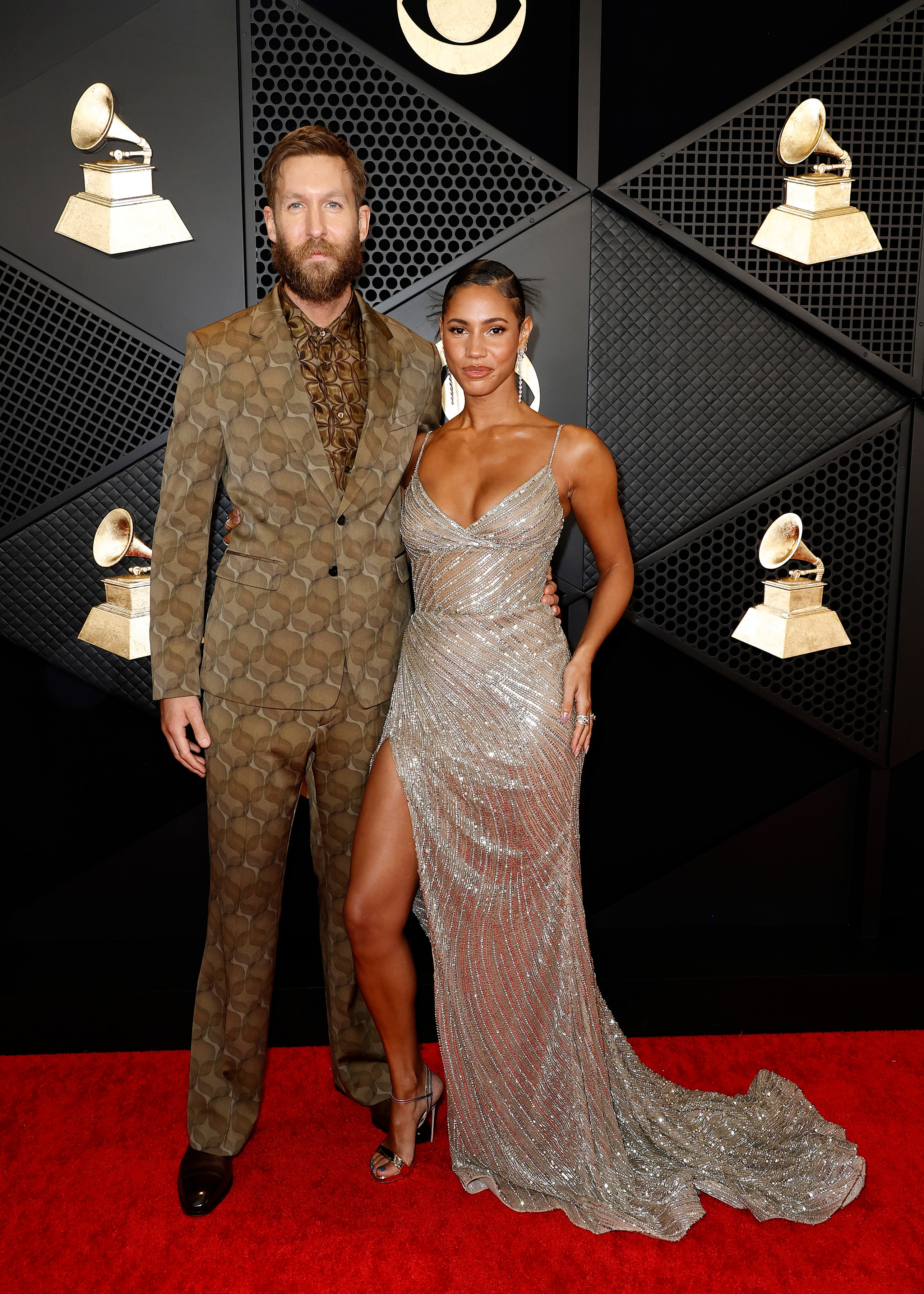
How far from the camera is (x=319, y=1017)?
297 cm

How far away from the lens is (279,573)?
7.34 feet

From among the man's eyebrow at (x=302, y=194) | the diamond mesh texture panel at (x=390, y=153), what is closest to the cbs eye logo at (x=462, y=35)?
the diamond mesh texture panel at (x=390, y=153)

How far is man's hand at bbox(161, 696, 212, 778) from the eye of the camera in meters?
2.29

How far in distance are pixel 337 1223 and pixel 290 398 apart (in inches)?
67.4

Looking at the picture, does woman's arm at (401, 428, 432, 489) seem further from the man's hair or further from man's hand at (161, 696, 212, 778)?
man's hand at (161, 696, 212, 778)

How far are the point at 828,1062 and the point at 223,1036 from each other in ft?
5.17

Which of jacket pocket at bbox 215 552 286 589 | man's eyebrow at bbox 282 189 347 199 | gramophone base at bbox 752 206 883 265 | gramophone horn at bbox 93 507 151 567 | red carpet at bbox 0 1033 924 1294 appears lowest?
red carpet at bbox 0 1033 924 1294

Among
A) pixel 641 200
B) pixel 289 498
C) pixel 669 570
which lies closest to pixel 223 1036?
pixel 289 498

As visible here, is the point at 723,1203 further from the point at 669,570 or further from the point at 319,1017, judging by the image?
the point at 669,570

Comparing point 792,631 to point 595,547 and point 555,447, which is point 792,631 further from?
point 555,447

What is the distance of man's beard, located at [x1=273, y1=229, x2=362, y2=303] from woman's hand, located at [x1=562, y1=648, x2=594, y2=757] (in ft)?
2.95

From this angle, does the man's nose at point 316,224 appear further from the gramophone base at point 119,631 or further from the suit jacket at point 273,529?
the gramophone base at point 119,631

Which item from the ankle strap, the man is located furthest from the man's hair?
the ankle strap

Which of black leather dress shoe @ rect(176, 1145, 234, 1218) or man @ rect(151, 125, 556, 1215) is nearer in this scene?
man @ rect(151, 125, 556, 1215)
